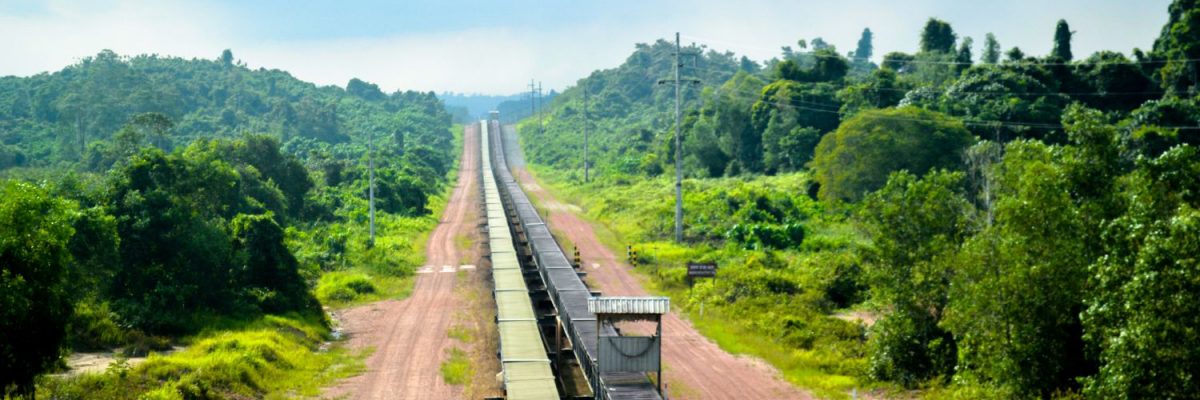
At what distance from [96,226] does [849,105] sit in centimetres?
6719

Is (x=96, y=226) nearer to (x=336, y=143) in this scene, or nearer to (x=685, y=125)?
(x=685, y=125)

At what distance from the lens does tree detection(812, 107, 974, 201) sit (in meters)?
62.7

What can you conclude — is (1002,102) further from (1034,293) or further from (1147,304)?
(1147,304)

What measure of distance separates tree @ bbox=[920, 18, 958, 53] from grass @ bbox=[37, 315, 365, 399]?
312 ft

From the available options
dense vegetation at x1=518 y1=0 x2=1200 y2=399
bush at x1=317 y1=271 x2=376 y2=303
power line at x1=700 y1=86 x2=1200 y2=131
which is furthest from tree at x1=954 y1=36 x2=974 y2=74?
bush at x1=317 y1=271 x2=376 y2=303

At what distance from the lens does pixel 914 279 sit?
→ 88.7 ft

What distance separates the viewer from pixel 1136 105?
2857 inches

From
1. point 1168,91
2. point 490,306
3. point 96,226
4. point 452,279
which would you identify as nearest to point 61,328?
point 96,226

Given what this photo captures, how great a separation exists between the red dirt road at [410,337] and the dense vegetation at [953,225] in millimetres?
10792

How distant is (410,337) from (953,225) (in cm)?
2086

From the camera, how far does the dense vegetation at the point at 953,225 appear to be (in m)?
19.1

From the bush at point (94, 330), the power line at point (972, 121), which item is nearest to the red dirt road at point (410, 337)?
the bush at point (94, 330)

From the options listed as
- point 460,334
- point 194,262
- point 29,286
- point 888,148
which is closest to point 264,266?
point 194,262

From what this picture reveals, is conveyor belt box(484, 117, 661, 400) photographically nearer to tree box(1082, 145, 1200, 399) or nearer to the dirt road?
the dirt road
